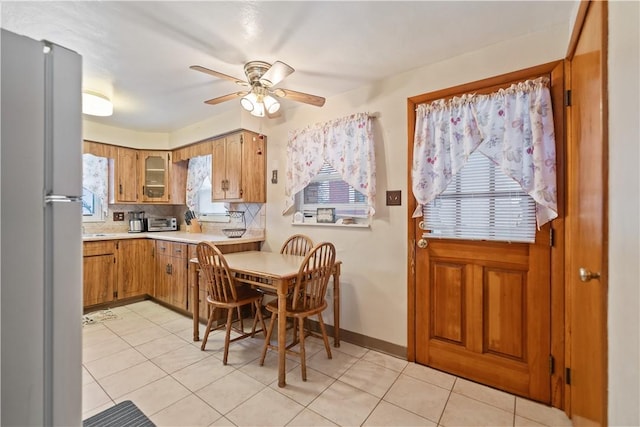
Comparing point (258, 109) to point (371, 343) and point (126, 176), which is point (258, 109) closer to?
point (371, 343)

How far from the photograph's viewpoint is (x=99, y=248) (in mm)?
3477

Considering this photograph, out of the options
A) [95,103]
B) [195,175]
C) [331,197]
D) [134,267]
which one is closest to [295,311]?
[331,197]

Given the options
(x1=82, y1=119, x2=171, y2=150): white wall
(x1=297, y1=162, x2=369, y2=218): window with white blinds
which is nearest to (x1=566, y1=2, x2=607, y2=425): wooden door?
(x1=297, y1=162, x2=369, y2=218): window with white blinds

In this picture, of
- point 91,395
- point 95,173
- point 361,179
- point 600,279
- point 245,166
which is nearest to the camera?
point 600,279

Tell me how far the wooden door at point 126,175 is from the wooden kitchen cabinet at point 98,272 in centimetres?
75

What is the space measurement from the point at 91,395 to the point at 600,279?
2854mm

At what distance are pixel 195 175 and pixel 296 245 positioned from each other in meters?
2.17

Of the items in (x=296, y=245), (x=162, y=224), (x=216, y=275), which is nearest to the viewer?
(x=216, y=275)

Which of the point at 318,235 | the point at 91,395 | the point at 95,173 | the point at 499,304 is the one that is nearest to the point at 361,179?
the point at 318,235

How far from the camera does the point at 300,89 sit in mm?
2678

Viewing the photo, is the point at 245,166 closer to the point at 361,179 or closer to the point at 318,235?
the point at 318,235

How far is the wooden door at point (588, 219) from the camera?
1.04 meters

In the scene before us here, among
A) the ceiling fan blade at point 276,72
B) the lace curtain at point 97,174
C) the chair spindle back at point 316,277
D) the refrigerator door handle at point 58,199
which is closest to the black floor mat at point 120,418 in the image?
the chair spindle back at point 316,277

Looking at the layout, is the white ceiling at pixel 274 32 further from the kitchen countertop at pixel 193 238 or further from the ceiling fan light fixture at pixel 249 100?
the kitchen countertop at pixel 193 238
